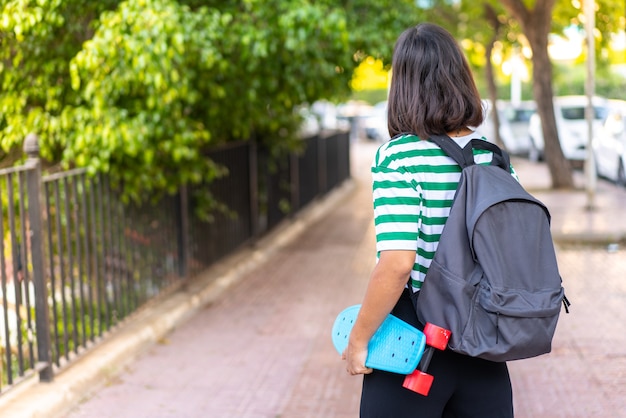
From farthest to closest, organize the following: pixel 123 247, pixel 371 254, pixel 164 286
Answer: pixel 371 254
pixel 164 286
pixel 123 247

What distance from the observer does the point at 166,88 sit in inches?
243

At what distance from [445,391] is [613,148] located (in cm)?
1642

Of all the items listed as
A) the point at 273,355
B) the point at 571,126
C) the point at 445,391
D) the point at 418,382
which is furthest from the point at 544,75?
the point at 418,382

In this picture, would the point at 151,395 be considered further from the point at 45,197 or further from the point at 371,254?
the point at 371,254

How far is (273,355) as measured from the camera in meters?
6.48

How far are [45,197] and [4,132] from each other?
0.98 m

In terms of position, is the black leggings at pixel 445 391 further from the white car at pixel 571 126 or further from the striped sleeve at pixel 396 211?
the white car at pixel 571 126

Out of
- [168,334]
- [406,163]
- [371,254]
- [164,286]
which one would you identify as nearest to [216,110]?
[164,286]

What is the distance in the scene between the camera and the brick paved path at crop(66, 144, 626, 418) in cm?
531

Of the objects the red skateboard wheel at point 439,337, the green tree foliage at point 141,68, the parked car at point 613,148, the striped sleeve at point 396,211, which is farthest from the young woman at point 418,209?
the parked car at point 613,148

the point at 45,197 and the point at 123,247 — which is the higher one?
the point at 45,197

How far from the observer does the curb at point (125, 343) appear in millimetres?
5125

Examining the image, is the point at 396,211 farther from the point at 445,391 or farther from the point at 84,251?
the point at 84,251

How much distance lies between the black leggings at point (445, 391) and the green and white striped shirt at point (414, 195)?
0.73 ft
